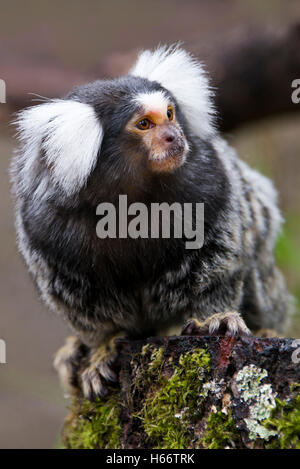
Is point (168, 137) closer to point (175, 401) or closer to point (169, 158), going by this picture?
point (169, 158)

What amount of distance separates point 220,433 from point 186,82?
145 cm

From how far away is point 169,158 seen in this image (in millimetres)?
2463

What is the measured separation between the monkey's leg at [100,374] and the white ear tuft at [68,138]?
0.72m

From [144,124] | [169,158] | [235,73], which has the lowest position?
[169,158]

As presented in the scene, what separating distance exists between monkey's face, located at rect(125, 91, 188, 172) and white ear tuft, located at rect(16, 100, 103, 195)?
15cm

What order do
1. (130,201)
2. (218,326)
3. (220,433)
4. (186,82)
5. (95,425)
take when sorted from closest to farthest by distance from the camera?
(220,433) < (218,326) < (130,201) < (95,425) < (186,82)

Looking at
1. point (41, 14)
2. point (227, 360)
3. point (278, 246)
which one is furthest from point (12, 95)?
point (227, 360)

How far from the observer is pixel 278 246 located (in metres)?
4.37

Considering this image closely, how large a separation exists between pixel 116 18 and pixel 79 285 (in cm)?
409

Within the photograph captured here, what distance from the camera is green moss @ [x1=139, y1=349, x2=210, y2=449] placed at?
7.22ft

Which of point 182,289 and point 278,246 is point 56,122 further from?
point 278,246

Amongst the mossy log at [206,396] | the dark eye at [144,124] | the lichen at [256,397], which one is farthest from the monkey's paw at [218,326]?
the dark eye at [144,124]

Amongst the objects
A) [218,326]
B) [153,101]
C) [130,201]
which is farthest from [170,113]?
[218,326]

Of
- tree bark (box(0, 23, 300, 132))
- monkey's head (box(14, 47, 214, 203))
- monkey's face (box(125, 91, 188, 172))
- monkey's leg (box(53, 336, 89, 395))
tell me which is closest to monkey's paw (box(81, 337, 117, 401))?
monkey's leg (box(53, 336, 89, 395))
